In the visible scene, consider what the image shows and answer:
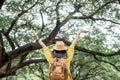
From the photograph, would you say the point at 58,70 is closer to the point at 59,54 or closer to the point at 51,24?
the point at 59,54

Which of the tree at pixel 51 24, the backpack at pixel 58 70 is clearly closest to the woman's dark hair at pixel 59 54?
the backpack at pixel 58 70

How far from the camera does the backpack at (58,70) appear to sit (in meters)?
4.45

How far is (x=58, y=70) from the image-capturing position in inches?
175

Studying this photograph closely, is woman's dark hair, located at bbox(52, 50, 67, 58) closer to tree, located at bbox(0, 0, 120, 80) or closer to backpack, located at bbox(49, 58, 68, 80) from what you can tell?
backpack, located at bbox(49, 58, 68, 80)

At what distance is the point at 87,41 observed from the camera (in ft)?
52.5

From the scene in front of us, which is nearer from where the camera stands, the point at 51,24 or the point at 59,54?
the point at 59,54

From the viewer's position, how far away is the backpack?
4453 millimetres

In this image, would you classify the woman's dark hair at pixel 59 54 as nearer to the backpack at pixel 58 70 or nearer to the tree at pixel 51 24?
the backpack at pixel 58 70

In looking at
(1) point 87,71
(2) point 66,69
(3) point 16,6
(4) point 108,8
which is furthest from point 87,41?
(2) point 66,69

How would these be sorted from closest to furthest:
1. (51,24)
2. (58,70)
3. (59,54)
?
1. (58,70)
2. (59,54)
3. (51,24)

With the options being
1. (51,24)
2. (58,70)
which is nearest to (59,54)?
(58,70)

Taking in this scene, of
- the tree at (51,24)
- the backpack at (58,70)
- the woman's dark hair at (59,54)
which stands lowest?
the tree at (51,24)

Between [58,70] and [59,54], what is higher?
[59,54]

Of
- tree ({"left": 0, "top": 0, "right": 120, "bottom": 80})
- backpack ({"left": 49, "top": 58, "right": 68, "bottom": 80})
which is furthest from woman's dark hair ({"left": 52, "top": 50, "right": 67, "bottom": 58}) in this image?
tree ({"left": 0, "top": 0, "right": 120, "bottom": 80})
